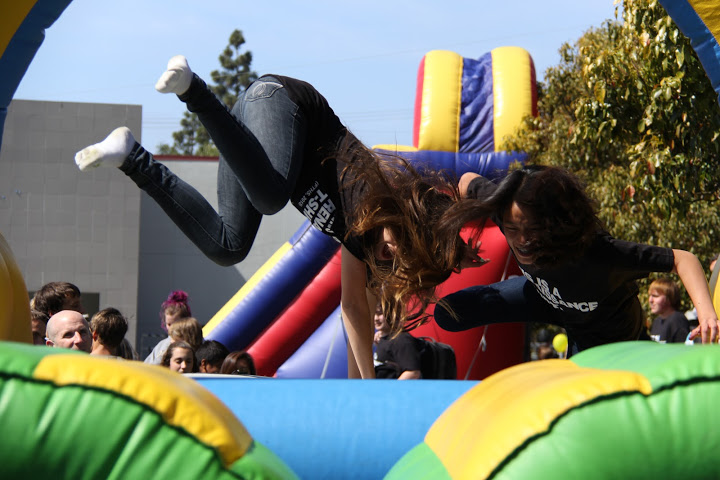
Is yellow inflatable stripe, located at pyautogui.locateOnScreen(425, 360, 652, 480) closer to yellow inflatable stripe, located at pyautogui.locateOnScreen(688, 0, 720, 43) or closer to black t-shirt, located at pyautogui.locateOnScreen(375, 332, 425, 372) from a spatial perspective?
yellow inflatable stripe, located at pyautogui.locateOnScreen(688, 0, 720, 43)

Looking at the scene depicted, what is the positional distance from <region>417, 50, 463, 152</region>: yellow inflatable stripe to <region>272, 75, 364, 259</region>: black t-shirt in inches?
117

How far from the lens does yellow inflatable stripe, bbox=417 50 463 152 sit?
18.0 feet

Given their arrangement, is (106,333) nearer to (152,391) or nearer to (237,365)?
(237,365)

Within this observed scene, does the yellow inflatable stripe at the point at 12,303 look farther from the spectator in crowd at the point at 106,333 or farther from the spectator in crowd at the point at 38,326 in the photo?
the spectator in crowd at the point at 38,326

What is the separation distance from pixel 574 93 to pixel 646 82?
446cm

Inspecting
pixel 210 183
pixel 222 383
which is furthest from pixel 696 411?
pixel 210 183

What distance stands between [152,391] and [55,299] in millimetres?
2978

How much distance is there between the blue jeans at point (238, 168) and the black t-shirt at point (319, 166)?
6cm

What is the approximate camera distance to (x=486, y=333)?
5.50 m

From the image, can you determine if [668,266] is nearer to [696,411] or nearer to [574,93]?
[696,411]

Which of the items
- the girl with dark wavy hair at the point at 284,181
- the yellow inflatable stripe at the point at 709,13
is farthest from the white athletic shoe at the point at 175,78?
the yellow inflatable stripe at the point at 709,13

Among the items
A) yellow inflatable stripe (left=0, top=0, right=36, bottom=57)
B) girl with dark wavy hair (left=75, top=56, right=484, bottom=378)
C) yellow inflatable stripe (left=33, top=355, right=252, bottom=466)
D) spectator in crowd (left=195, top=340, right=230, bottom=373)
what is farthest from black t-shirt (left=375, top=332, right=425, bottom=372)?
yellow inflatable stripe (left=33, top=355, right=252, bottom=466)

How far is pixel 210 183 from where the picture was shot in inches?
666

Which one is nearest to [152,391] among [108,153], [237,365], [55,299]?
[108,153]
